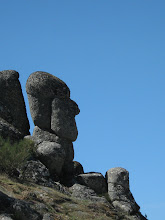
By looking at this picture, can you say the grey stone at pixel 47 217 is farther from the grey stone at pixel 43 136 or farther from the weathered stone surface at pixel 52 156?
the grey stone at pixel 43 136

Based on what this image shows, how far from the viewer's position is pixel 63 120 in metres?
25.6

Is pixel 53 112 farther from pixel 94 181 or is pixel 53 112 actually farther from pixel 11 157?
pixel 11 157

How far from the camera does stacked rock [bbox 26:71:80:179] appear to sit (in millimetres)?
25312

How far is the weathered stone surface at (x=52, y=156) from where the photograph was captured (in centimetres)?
2370

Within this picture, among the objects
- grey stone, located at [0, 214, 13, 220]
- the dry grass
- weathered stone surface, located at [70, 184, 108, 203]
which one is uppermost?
weathered stone surface, located at [70, 184, 108, 203]

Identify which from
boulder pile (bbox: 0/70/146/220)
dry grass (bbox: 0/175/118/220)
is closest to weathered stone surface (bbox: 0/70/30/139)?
boulder pile (bbox: 0/70/146/220)

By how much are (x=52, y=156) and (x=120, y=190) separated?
3.92m

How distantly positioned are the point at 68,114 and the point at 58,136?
1279 millimetres

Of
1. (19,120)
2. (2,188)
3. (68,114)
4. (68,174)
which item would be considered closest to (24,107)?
(19,120)

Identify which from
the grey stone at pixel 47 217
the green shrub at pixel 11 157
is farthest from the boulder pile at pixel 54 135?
the grey stone at pixel 47 217

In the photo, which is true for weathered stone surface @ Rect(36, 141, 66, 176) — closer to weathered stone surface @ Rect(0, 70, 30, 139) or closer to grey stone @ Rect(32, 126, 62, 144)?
grey stone @ Rect(32, 126, 62, 144)

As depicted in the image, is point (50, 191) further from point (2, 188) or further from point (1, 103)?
point (1, 103)

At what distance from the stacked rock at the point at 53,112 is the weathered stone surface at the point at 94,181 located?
89 centimetres

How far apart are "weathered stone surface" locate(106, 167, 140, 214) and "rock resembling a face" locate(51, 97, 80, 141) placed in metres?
Answer: 2.78
